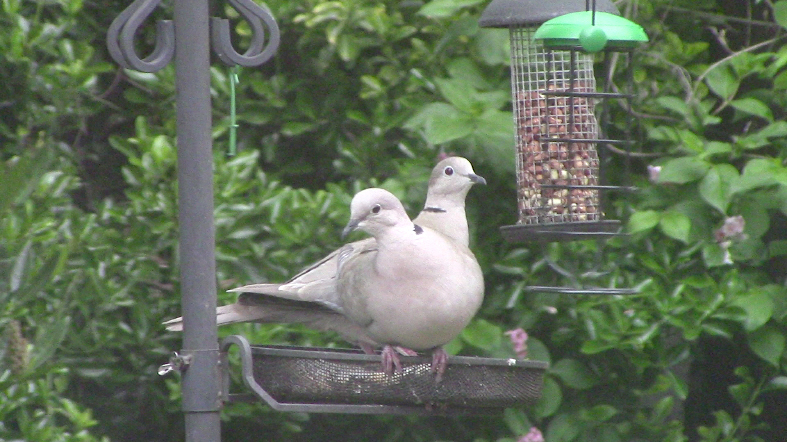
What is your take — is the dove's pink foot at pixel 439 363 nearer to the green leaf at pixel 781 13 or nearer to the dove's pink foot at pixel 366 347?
the dove's pink foot at pixel 366 347

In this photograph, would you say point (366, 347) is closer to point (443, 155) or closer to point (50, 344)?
point (443, 155)

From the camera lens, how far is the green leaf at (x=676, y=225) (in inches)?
115

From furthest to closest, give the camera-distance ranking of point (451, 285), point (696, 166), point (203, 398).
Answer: point (696, 166) < point (451, 285) < point (203, 398)

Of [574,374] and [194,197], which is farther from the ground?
[194,197]

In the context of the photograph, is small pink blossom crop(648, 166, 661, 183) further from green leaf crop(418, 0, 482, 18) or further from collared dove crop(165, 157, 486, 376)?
green leaf crop(418, 0, 482, 18)

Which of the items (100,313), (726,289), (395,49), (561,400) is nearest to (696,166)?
(726,289)

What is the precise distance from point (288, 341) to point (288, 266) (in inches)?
9.0

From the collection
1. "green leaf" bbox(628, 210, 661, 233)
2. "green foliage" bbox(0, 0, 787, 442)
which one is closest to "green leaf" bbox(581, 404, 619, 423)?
"green foliage" bbox(0, 0, 787, 442)

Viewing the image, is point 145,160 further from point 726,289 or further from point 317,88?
point 726,289

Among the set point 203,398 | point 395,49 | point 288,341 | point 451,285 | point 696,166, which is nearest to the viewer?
point 203,398

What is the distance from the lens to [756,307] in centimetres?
300

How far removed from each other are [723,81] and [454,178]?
2.86ft

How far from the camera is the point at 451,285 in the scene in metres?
2.29

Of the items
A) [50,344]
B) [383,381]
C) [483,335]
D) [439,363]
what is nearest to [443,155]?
[483,335]
